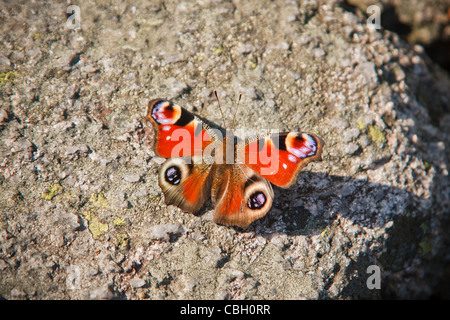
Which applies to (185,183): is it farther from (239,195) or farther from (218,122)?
(218,122)

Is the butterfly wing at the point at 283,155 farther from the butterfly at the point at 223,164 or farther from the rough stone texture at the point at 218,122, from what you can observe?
the rough stone texture at the point at 218,122

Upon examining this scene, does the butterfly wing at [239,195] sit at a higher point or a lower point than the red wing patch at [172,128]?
lower

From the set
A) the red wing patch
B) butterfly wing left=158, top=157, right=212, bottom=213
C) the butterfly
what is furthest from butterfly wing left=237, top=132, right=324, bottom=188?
the red wing patch

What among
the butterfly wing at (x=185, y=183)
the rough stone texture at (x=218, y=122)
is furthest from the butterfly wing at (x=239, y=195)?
the rough stone texture at (x=218, y=122)

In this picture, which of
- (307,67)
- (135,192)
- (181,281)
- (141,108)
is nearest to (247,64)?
(307,67)

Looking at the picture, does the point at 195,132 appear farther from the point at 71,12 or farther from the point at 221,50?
the point at 71,12

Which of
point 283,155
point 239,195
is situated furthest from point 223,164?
point 283,155

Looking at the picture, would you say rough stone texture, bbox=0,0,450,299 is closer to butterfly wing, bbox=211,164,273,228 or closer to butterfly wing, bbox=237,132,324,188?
Answer: butterfly wing, bbox=211,164,273,228

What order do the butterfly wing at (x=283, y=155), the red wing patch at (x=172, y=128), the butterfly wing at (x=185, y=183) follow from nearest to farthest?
the butterfly wing at (x=283, y=155) → the butterfly wing at (x=185, y=183) → the red wing patch at (x=172, y=128)
